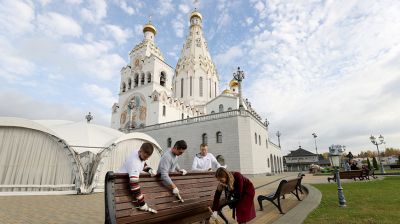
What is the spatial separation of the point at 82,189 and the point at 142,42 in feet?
123

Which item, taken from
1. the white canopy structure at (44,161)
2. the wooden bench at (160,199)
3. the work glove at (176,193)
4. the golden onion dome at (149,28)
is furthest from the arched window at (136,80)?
the work glove at (176,193)

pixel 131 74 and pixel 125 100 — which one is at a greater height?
pixel 131 74

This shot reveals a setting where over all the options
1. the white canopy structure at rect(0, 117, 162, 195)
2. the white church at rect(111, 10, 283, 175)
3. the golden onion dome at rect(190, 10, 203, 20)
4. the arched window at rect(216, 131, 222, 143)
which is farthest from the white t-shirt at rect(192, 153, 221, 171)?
the golden onion dome at rect(190, 10, 203, 20)

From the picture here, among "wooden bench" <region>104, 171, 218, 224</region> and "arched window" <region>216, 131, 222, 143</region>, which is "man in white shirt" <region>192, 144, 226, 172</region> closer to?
"wooden bench" <region>104, 171, 218, 224</region>

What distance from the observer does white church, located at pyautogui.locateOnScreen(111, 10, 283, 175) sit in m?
25.1

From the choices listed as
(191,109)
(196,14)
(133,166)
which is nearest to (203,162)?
(133,166)

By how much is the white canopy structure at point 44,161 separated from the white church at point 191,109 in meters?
13.0

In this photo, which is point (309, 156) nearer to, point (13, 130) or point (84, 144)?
point (84, 144)

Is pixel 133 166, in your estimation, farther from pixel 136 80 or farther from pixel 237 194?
pixel 136 80

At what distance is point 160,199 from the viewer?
3723 mm

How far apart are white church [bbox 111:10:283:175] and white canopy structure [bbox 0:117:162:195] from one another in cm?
1305

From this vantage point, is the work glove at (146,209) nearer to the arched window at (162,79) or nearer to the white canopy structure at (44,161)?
the white canopy structure at (44,161)

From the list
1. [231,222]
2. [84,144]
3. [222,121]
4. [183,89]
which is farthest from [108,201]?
[183,89]

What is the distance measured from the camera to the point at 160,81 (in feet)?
136
